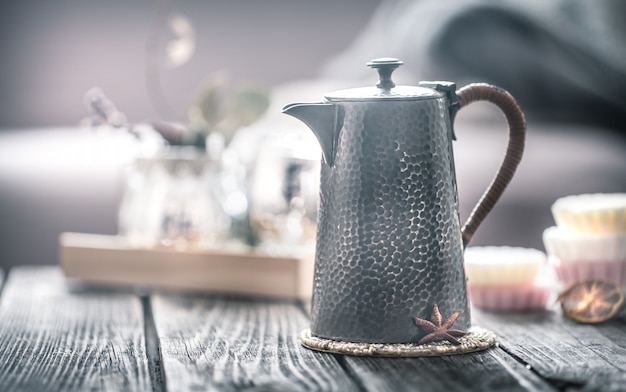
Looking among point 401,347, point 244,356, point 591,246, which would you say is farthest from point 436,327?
point 591,246

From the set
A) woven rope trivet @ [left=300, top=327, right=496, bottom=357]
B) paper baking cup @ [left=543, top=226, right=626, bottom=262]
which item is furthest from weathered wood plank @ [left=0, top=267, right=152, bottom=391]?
paper baking cup @ [left=543, top=226, right=626, bottom=262]

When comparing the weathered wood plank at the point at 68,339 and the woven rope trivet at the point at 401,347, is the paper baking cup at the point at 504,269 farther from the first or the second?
the weathered wood plank at the point at 68,339

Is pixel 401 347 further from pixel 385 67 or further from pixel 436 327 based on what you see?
pixel 385 67

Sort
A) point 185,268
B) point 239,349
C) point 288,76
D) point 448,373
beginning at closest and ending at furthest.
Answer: point 448,373
point 239,349
point 185,268
point 288,76

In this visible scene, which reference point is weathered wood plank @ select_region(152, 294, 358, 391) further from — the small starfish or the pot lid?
the pot lid

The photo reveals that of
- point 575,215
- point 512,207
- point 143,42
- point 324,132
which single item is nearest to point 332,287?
point 324,132

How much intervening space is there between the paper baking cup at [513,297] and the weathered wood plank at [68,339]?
35cm

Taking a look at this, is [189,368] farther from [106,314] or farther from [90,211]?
[90,211]

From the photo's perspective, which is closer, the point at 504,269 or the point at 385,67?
the point at 385,67

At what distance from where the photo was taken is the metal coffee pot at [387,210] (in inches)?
29.9

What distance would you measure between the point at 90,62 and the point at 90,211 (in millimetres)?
681

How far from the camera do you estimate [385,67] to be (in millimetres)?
769

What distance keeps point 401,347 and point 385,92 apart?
204 mm

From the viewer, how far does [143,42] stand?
7.83ft
